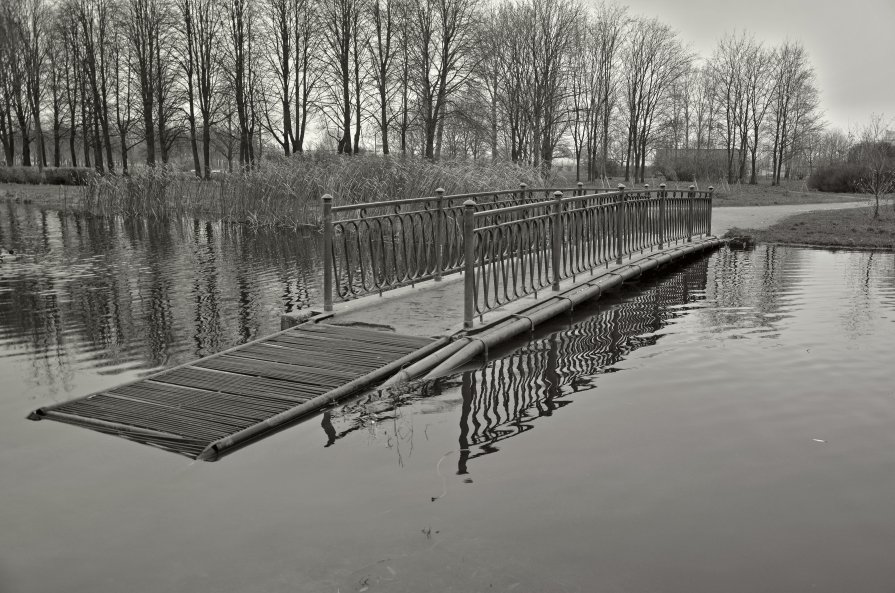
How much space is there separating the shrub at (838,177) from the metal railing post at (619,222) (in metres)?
32.9

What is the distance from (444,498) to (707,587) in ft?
5.00

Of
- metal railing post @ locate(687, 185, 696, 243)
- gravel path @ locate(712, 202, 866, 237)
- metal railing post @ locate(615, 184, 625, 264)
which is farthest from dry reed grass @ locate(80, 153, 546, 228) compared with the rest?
metal railing post @ locate(615, 184, 625, 264)

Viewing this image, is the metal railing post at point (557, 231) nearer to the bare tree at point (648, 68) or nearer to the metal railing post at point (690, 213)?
the metal railing post at point (690, 213)

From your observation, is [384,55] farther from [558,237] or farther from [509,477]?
[509,477]

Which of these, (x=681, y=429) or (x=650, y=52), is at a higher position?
(x=650, y=52)

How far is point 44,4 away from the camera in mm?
46812

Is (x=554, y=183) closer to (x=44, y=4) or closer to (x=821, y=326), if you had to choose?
(x=821, y=326)

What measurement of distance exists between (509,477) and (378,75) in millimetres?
35963

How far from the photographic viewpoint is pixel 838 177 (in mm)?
42469

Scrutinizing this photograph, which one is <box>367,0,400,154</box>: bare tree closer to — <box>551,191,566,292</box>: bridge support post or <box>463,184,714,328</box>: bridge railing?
<box>463,184,714,328</box>: bridge railing

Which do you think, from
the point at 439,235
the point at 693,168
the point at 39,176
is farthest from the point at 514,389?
the point at 693,168

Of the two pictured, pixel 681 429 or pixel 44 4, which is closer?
pixel 681 429

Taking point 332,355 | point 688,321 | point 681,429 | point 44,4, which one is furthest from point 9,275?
point 44,4

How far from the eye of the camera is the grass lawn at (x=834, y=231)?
1781 centimetres
